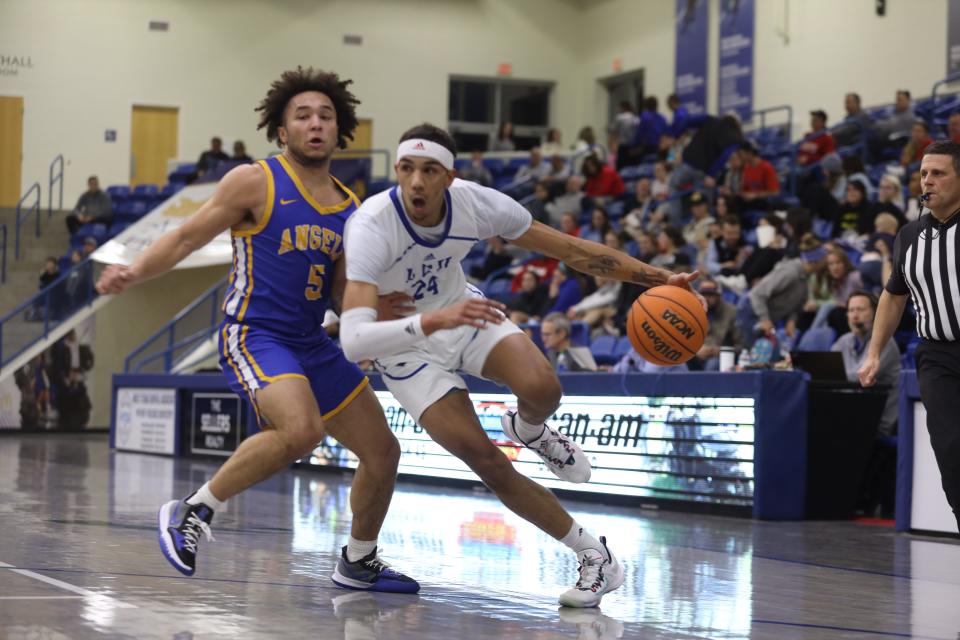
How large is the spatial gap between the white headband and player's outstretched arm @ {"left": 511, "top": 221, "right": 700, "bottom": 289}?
0.70 metres

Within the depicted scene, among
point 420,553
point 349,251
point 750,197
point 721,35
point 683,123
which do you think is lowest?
point 420,553

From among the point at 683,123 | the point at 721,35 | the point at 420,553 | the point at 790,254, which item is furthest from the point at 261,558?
the point at 721,35

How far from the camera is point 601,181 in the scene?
2092 cm

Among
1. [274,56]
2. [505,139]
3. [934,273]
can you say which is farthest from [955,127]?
[274,56]

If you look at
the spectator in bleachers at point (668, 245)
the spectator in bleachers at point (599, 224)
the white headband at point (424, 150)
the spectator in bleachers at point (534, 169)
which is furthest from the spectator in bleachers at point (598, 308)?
the white headband at point (424, 150)

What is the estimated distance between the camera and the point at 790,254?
43.8 feet

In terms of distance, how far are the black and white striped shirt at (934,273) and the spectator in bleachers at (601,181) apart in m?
14.7

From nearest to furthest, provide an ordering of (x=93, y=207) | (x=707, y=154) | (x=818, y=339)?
(x=818, y=339) < (x=707, y=154) < (x=93, y=207)

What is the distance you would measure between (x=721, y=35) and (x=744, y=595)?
2173 centimetres

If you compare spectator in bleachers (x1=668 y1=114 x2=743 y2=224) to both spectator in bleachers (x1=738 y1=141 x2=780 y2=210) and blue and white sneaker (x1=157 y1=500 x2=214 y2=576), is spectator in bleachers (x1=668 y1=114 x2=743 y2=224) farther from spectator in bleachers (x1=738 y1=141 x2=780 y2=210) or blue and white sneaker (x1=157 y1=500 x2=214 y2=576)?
blue and white sneaker (x1=157 y1=500 x2=214 y2=576)

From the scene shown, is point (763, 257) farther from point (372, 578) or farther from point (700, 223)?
point (372, 578)

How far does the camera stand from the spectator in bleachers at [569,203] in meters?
20.7

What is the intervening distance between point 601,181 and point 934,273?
15100 millimetres

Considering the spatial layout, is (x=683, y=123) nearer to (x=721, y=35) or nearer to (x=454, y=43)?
(x=721, y=35)
